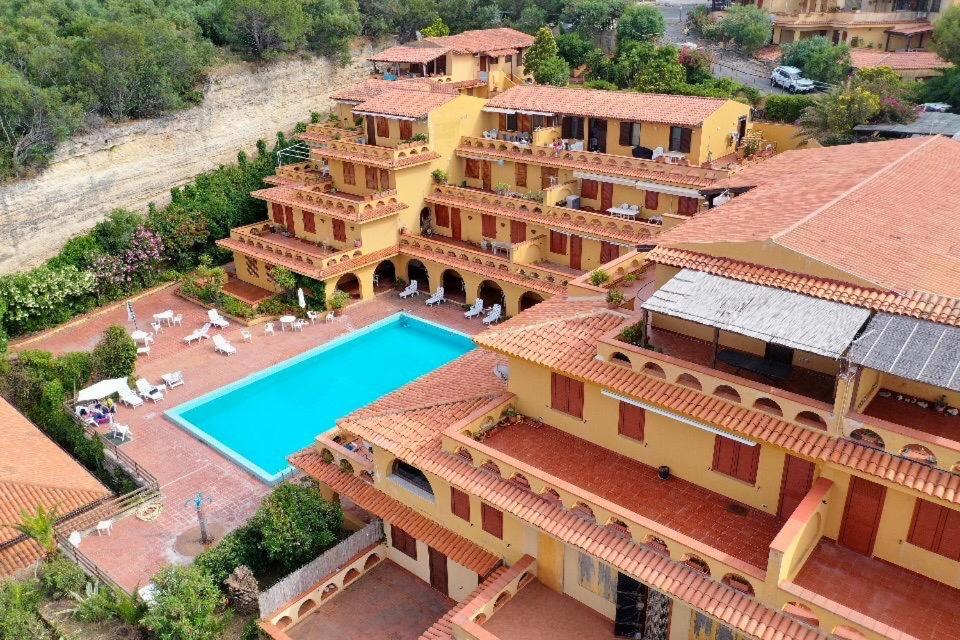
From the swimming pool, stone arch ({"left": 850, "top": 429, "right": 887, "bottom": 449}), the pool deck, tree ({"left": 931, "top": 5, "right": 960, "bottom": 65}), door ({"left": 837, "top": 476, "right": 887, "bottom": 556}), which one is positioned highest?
tree ({"left": 931, "top": 5, "right": 960, "bottom": 65})

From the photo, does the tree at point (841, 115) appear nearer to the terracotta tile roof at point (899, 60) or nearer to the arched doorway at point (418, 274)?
the terracotta tile roof at point (899, 60)

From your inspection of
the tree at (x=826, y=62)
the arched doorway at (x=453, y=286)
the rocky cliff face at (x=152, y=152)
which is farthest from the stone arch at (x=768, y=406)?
the tree at (x=826, y=62)

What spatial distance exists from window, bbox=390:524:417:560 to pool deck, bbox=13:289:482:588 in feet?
20.0

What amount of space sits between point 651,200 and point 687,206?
1.82 m

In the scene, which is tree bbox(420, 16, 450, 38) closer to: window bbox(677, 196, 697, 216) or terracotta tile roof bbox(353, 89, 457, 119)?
terracotta tile roof bbox(353, 89, 457, 119)

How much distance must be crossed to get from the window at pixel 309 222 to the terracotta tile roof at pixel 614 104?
37.5 feet

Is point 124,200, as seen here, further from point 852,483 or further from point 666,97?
point 852,483

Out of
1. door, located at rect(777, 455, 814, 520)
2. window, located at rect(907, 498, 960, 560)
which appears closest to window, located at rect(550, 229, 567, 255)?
door, located at rect(777, 455, 814, 520)

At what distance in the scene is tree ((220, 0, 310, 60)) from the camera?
2125 inches

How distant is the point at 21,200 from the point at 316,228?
15.6 metres

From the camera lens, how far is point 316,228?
42.2 m

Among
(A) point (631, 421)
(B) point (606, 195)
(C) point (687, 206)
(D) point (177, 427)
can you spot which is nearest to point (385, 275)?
(B) point (606, 195)

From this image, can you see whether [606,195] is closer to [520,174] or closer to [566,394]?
[520,174]

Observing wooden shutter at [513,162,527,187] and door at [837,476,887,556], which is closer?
door at [837,476,887,556]
